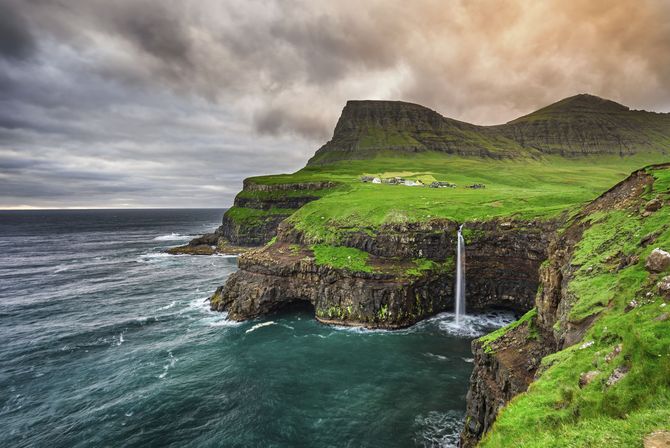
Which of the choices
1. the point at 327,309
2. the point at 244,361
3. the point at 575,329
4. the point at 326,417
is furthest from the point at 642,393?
the point at 327,309

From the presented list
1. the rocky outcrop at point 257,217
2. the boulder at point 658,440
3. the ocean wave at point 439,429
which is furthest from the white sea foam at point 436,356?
the rocky outcrop at point 257,217

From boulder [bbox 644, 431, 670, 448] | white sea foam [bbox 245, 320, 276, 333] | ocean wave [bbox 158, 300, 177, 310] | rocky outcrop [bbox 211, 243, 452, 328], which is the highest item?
boulder [bbox 644, 431, 670, 448]

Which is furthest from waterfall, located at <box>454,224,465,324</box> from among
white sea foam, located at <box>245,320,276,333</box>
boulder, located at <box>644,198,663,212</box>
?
boulder, located at <box>644,198,663,212</box>

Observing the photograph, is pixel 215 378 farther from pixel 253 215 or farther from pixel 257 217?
pixel 253 215

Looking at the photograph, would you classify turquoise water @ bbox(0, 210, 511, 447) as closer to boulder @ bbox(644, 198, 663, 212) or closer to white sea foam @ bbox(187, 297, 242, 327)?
white sea foam @ bbox(187, 297, 242, 327)

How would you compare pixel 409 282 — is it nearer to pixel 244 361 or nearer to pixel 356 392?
pixel 356 392
